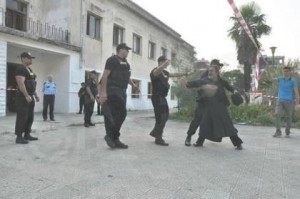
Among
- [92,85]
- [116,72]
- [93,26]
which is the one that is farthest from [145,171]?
[93,26]

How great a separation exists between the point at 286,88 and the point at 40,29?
38.2ft

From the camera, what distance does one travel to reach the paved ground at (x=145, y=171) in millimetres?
4105

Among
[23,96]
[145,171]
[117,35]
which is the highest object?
[117,35]

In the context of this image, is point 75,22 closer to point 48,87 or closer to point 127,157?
point 48,87

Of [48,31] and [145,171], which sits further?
[48,31]

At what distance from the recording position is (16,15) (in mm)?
16391

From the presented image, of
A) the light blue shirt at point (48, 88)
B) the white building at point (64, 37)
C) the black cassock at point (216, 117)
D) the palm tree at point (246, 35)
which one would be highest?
the palm tree at point (246, 35)

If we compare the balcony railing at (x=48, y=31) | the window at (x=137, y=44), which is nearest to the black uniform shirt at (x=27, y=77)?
the balcony railing at (x=48, y=31)

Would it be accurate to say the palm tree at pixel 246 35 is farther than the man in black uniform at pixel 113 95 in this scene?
Yes

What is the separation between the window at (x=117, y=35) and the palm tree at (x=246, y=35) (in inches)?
549

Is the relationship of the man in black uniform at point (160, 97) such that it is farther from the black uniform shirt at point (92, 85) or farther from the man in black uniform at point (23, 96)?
the black uniform shirt at point (92, 85)

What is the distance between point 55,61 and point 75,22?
2021 mm

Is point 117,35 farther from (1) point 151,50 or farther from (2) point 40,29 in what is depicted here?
(2) point 40,29

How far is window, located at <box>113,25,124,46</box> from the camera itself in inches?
868
